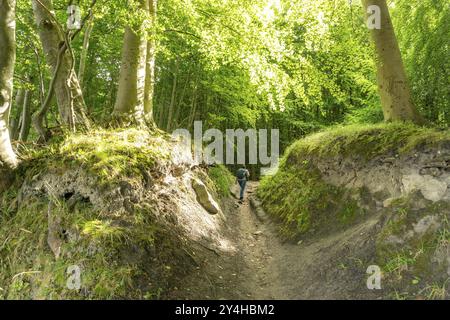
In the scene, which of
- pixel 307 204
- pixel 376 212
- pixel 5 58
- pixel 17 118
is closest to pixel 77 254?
pixel 5 58

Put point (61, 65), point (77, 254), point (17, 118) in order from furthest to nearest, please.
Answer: point (17, 118), point (61, 65), point (77, 254)

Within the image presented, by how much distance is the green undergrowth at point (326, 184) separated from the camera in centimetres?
681

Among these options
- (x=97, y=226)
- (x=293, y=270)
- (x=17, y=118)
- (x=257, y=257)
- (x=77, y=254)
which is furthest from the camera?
(x=17, y=118)

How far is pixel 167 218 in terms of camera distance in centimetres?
610

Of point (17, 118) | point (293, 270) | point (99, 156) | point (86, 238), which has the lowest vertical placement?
point (293, 270)

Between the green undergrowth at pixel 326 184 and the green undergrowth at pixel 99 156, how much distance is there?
12.9 ft

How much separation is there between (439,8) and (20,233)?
9.97m

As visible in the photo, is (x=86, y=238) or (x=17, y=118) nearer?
(x=86, y=238)

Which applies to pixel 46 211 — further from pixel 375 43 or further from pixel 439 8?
pixel 439 8

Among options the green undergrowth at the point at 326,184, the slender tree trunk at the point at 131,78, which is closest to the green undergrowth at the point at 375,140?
the green undergrowth at the point at 326,184

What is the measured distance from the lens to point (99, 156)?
5.89 metres

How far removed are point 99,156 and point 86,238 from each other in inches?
64.2

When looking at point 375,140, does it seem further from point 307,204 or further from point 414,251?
point 414,251
